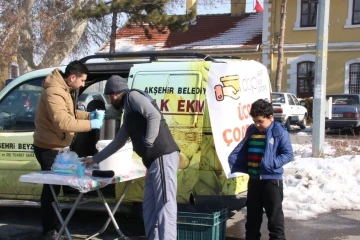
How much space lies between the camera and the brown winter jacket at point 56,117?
536 cm

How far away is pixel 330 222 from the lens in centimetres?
686

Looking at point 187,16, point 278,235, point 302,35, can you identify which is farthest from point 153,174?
point 302,35

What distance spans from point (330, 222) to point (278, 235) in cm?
192

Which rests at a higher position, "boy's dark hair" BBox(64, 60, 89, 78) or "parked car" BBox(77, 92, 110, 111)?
"boy's dark hair" BBox(64, 60, 89, 78)

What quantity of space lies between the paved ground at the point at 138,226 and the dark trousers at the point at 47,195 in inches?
17.7

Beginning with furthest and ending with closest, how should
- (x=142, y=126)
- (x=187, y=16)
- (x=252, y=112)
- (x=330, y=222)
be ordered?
(x=187, y=16)
(x=330, y=222)
(x=252, y=112)
(x=142, y=126)

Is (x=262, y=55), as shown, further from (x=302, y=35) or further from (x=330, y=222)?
(x=330, y=222)

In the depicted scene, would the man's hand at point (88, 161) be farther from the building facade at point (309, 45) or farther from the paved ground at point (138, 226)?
the building facade at point (309, 45)

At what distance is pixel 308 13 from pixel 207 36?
5812 mm

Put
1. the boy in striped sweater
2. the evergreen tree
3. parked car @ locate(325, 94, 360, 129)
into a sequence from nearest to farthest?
the boy in striped sweater < parked car @ locate(325, 94, 360, 129) < the evergreen tree

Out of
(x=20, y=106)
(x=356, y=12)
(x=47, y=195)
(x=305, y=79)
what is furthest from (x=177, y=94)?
(x=356, y=12)

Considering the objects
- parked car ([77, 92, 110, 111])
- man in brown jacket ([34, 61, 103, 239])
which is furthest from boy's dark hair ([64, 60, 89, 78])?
parked car ([77, 92, 110, 111])

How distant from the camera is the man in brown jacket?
17.7 feet

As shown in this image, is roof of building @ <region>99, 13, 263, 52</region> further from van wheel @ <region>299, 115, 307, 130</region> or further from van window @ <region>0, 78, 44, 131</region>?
van window @ <region>0, 78, 44, 131</region>
